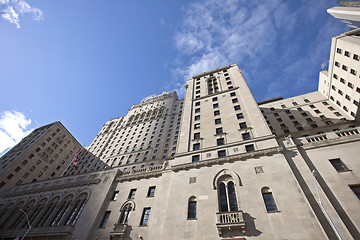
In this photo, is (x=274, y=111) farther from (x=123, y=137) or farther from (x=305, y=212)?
(x=123, y=137)

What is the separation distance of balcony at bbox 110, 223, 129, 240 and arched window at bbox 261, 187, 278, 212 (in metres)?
17.8

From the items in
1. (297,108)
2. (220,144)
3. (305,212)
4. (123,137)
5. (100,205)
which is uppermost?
(123,137)

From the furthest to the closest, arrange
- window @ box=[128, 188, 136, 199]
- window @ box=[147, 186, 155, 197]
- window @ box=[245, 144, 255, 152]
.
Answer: window @ box=[128, 188, 136, 199] < window @ box=[147, 186, 155, 197] < window @ box=[245, 144, 255, 152]

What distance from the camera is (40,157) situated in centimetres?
5919

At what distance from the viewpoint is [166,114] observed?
84.1 m

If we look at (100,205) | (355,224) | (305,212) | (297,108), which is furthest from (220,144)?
(297,108)

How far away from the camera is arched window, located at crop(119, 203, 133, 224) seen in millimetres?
24166

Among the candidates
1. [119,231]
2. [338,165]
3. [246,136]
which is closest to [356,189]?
[338,165]

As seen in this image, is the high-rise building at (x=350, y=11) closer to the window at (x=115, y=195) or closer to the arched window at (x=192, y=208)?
the arched window at (x=192, y=208)

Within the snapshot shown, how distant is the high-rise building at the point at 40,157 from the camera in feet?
167

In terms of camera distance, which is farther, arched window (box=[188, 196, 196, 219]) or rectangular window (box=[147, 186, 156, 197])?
rectangular window (box=[147, 186, 156, 197])

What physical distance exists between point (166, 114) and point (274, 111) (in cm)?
4754

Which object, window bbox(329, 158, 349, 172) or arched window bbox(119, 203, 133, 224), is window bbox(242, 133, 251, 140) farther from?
arched window bbox(119, 203, 133, 224)

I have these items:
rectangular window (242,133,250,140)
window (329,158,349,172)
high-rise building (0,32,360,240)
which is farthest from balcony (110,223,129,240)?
window (329,158,349,172)
